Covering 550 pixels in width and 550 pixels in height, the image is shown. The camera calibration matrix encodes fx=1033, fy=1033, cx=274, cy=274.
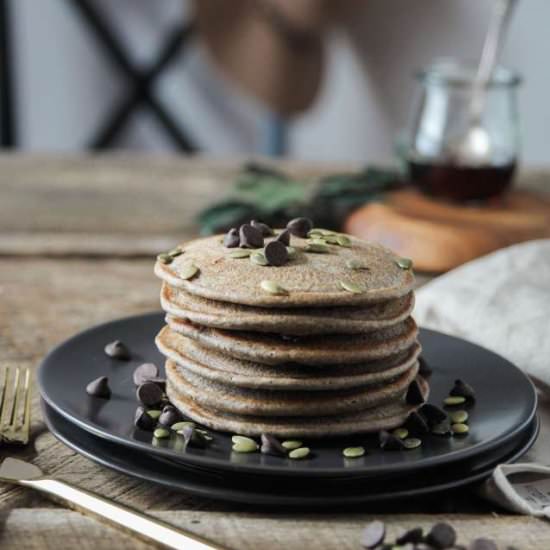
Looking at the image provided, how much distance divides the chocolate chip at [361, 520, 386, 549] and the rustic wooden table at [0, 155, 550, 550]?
0.01m

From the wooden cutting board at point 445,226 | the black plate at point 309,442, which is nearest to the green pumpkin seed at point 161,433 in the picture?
the black plate at point 309,442

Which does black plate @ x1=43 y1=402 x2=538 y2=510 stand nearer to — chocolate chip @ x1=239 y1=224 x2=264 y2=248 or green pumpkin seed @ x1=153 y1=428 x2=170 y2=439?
green pumpkin seed @ x1=153 y1=428 x2=170 y2=439

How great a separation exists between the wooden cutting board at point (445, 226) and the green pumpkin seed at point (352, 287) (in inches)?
31.6

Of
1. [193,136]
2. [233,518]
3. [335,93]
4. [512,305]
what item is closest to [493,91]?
[512,305]

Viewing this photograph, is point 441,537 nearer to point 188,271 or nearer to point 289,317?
point 289,317

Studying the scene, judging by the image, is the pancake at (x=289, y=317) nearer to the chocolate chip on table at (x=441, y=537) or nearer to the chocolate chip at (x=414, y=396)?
the chocolate chip at (x=414, y=396)

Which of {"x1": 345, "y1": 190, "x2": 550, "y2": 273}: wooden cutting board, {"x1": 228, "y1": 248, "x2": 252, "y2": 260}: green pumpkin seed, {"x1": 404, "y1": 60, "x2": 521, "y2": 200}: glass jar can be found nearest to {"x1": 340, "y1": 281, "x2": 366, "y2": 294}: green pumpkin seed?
{"x1": 228, "y1": 248, "x2": 252, "y2": 260}: green pumpkin seed

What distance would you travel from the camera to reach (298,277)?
89 cm

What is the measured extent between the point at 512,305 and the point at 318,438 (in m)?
0.47

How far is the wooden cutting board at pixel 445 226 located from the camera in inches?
65.7

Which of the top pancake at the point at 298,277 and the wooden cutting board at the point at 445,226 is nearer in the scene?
the top pancake at the point at 298,277

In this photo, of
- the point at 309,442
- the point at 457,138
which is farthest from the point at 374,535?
the point at 457,138

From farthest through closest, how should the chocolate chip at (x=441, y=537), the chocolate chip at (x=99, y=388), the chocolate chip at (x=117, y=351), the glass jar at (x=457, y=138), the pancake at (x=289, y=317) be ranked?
the glass jar at (x=457, y=138) → the chocolate chip at (x=117, y=351) → the chocolate chip at (x=99, y=388) → the pancake at (x=289, y=317) → the chocolate chip at (x=441, y=537)

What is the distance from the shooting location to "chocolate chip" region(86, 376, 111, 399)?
37.7 inches
